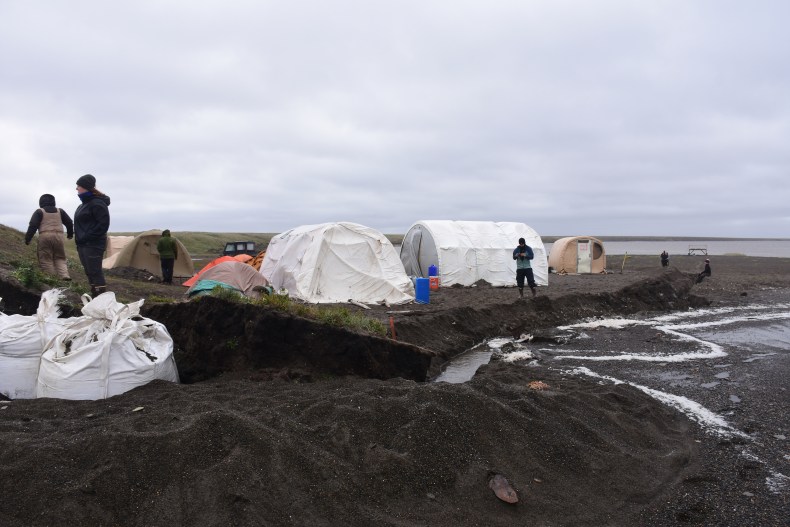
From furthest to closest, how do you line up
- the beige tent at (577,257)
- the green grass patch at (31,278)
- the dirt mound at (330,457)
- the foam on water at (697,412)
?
1. the beige tent at (577,257)
2. the green grass patch at (31,278)
3. the foam on water at (697,412)
4. the dirt mound at (330,457)

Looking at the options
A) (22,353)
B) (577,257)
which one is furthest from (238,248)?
(22,353)

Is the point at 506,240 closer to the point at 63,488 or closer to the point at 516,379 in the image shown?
the point at 516,379

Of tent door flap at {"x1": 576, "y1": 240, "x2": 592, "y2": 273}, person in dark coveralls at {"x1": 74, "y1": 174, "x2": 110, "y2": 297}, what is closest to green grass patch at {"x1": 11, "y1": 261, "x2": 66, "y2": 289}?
person in dark coveralls at {"x1": 74, "y1": 174, "x2": 110, "y2": 297}

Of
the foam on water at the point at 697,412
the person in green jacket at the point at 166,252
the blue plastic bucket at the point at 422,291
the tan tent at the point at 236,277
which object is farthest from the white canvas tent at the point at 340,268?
the foam on water at the point at 697,412

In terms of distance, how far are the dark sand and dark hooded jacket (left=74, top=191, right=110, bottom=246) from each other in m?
2.45

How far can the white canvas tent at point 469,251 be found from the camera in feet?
72.2

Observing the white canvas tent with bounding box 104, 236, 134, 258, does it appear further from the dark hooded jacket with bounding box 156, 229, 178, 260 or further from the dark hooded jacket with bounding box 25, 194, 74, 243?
the dark hooded jacket with bounding box 25, 194, 74, 243

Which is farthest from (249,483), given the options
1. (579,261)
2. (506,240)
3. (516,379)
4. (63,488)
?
(579,261)

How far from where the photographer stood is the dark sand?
3.82m

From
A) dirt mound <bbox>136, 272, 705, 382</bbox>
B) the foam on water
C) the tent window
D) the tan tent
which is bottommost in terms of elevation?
the foam on water

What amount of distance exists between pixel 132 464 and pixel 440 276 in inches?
719

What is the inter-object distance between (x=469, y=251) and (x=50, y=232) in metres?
15.1

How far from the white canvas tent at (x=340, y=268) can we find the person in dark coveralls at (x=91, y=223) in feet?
23.9

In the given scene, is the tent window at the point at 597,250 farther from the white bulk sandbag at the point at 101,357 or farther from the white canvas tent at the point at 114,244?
the white bulk sandbag at the point at 101,357
